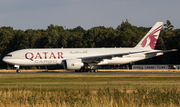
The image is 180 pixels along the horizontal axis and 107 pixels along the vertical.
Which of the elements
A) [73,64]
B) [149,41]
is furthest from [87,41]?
[73,64]

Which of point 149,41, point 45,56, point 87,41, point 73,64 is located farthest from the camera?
point 87,41

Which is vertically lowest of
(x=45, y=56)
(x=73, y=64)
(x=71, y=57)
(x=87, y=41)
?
(x=73, y=64)

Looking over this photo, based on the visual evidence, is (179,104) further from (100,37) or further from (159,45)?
(100,37)

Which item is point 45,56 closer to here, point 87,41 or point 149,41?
point 149,41

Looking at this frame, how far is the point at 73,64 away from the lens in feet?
147

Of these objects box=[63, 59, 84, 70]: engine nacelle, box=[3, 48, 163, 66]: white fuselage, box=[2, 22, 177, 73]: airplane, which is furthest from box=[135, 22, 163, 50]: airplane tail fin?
box=[63, 59, 84, 70]: engine nacelle

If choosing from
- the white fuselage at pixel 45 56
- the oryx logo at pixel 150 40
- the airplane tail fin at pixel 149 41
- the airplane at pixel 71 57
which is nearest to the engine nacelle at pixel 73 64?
the airplane at pixel 71 57

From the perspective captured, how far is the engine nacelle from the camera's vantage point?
4475 centimetres

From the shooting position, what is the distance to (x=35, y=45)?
95438mm

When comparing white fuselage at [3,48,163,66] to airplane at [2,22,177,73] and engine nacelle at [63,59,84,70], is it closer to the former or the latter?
airplane at [2,22,177,73]

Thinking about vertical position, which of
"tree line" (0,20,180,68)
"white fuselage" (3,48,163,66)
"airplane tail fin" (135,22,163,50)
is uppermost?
"tree line" (0,20,180,68)

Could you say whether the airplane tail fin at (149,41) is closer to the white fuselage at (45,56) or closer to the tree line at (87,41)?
the white fuselage at (45,56)

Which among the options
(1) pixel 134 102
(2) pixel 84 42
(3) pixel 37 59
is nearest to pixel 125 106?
(1) pixel 134 102

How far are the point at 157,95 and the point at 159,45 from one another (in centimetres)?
6746
